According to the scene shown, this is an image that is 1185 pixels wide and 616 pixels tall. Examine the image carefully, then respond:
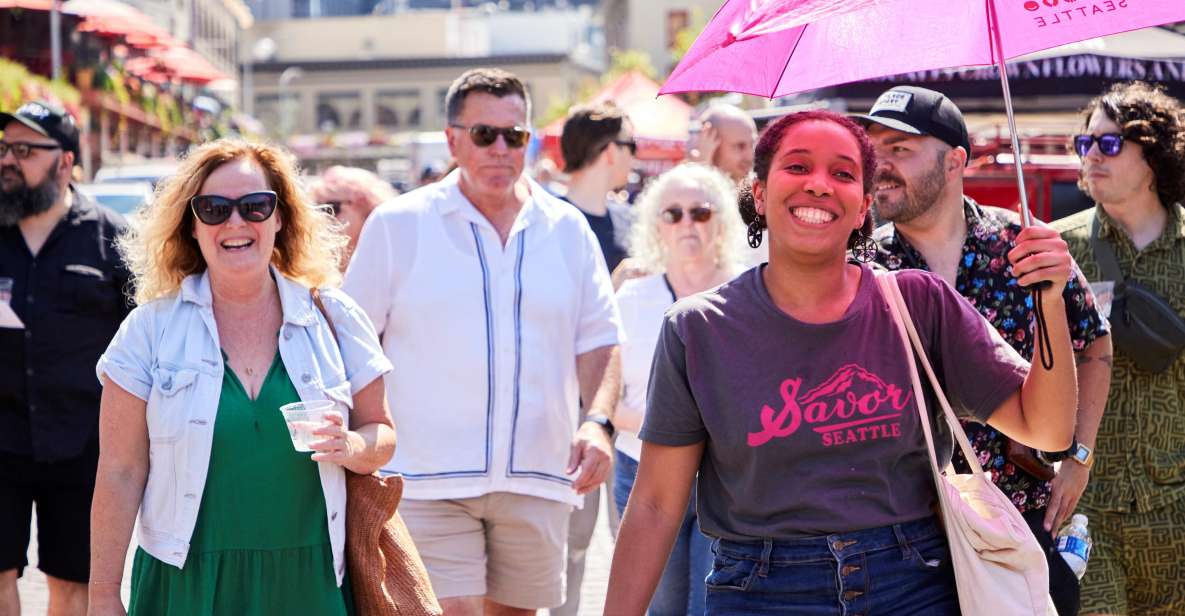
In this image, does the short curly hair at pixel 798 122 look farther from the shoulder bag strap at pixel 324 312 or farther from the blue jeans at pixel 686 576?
the blue jeans at pixel 686 576

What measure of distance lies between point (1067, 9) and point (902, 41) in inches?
15.8

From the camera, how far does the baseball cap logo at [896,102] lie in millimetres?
4719

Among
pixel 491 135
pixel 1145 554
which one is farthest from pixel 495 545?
pixel 1145 554

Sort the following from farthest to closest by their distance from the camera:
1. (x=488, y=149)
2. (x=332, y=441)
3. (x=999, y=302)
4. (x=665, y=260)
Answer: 1. (x=665, y=260)
2. (x=488, y=149)
3. (x=999, y=302)
4. (x=332, y=441)

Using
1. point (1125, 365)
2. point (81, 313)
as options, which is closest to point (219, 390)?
point (81, 313)

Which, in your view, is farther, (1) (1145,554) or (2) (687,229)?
(2) (687,229)

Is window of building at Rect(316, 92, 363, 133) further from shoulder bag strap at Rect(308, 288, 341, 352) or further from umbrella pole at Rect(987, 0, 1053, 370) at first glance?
umbrella pole at Rect(987, 0, 1053, 370)

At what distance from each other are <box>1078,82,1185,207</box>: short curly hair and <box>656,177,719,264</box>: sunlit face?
1622 mm

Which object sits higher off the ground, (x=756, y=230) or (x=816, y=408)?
(x=756, y=230)

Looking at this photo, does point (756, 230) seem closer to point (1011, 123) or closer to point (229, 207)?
point (1011, 123)

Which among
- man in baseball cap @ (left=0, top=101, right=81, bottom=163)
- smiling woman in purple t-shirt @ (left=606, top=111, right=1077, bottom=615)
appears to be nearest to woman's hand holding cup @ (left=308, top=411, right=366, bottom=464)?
smiling woman in purple t-shirt @ (left=606, top=111, right=1077, bottom=615)

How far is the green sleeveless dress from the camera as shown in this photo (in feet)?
13.3

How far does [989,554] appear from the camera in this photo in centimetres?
332

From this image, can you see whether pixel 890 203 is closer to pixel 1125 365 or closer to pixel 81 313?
pixel 1125 365
